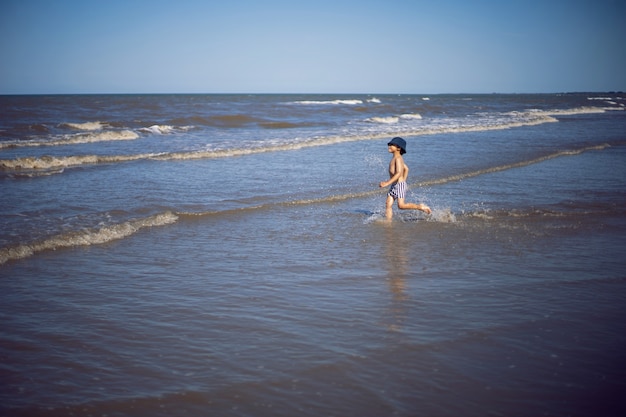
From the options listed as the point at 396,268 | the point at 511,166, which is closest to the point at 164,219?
the point at 396,268

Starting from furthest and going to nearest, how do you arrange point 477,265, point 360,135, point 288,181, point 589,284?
point 360,135
point 288,181
point 477,265
point 589,284

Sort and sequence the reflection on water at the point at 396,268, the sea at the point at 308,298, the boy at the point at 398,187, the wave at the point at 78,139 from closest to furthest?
the sea at the point at 308,298 → the reflection on water at the point at 396,268 → the boy at the point at 398,187 → the wave at the point at 78,139

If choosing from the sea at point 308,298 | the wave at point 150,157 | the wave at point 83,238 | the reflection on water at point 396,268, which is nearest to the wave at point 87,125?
the wave at point 150,157

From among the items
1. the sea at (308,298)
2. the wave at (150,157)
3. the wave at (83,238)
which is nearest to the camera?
the sea at (308,298)

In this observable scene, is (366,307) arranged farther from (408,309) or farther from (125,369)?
Answer: (125,369)

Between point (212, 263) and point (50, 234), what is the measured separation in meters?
2.63

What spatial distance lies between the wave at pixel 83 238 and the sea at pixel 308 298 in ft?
0.11

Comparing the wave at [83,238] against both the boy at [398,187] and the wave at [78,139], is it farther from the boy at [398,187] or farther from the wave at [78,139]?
the wave at [78,139]

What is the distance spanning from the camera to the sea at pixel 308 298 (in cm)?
329

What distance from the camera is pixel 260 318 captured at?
14.4ft

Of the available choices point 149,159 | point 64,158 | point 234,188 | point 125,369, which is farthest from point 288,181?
point 125,369

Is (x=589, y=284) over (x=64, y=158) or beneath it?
beneath

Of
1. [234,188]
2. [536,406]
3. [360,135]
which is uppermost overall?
[360,135]

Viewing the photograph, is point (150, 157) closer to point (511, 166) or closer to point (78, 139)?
point (78, 139)
